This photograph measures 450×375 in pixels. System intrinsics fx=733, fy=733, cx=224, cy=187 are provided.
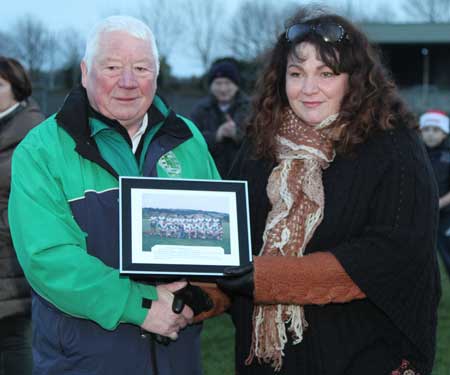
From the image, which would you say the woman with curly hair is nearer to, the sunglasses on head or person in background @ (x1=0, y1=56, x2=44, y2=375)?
the sunglasses on head

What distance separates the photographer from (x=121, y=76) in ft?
9.87

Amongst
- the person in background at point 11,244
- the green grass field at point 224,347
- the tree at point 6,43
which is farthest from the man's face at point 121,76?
the tree at point 6,43

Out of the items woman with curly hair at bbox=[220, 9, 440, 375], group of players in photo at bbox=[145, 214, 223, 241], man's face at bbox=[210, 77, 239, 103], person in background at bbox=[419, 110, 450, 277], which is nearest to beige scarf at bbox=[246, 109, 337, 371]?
woman with curly hair at bbox=[220, 9, 440, 375]

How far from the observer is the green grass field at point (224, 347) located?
5984 mm

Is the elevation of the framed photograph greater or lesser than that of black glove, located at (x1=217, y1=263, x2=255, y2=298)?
greater

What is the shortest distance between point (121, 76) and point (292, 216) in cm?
91

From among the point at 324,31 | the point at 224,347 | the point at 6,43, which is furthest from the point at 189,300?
the point at 6,43

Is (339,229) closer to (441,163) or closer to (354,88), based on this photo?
(354,88)

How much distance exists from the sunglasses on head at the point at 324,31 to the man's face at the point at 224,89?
430 cm

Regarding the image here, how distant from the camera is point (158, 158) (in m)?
3.15

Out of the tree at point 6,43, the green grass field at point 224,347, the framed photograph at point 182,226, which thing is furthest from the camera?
the tree at point 6,43

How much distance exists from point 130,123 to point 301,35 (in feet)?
2.69

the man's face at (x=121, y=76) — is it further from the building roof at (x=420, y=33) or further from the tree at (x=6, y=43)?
the tree at (x=6, y=43)

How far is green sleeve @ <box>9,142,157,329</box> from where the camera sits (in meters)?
2.75
